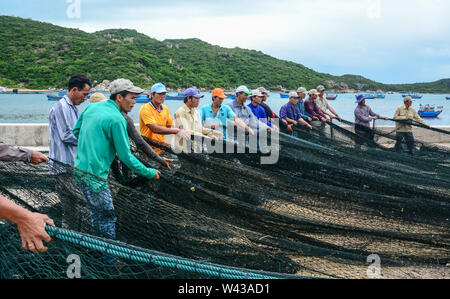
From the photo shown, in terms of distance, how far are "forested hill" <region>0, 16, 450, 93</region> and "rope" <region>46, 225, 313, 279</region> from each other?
63716 mm

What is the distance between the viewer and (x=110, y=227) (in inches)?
112

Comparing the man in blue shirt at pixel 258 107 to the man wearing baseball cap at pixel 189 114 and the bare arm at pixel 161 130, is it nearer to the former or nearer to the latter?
the man wearing baseball cap at pixel 189 114

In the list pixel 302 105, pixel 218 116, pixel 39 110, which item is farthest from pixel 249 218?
pixel 39 110

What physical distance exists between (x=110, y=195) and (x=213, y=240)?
2.83 ft

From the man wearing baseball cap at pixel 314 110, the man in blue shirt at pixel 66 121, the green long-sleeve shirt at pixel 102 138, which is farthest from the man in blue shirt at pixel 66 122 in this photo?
the man wearing baseball cap at pixel 314 110

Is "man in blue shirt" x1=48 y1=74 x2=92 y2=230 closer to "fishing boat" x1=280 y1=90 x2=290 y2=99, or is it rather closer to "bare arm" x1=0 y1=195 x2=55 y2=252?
"bare arm" x1=0 y1=195 x2=55 y2=252

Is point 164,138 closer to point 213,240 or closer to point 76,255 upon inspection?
point 213,240

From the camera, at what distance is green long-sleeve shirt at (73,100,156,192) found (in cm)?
297

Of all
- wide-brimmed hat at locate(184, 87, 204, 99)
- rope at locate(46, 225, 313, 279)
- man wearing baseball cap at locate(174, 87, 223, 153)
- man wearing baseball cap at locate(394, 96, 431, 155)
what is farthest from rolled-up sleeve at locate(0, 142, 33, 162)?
man wearing baseball cap at locate(394, 96, 431, 155)

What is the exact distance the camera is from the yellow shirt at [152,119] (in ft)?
14.6

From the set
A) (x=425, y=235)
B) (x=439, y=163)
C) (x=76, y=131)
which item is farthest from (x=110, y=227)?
(x=439, y=163)

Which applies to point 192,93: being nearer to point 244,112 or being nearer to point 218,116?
point 218,116

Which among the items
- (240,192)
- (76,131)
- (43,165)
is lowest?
(240,192)

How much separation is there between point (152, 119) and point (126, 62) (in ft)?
231
